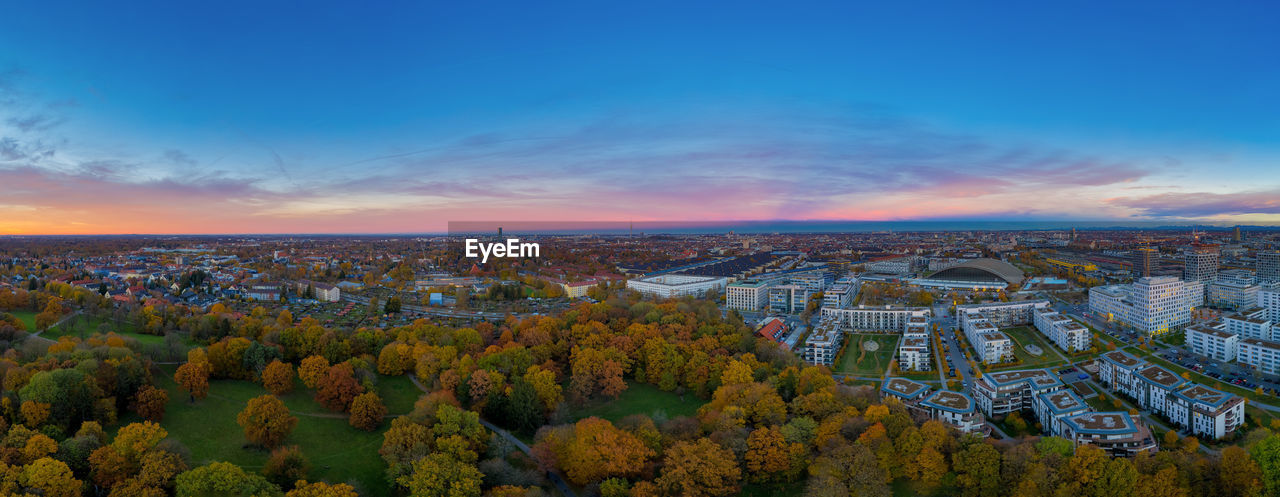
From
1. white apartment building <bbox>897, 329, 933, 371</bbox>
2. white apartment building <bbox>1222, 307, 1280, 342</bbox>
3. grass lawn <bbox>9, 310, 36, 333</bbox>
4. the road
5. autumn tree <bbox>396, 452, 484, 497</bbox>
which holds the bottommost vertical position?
the road

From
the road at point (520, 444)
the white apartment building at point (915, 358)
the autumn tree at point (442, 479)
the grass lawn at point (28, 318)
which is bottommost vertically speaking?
the road at point (520, 444)

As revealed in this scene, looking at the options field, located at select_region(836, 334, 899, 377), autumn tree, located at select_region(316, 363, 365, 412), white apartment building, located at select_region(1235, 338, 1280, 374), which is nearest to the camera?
autumn tree, located at select_region(316, 363, 365, 412)

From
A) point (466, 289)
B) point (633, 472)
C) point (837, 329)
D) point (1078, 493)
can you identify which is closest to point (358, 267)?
point (466, 289)

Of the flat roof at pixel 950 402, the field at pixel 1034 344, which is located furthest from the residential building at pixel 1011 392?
the field at pixel 1034 344

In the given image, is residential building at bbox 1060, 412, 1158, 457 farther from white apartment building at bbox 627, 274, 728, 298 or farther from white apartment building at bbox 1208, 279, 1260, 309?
white apartment building at bbox 627, 274, 728, 298

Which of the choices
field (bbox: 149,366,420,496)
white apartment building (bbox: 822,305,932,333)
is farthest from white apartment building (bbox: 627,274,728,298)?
field (bbox: 149,366,420,496)

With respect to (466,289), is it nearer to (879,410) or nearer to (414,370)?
(414,370)

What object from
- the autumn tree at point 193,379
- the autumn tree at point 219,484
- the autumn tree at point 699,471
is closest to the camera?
the autumn tree at point 219,484

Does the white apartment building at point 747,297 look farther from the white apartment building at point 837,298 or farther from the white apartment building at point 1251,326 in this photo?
the white apartment building at point 1251,326
